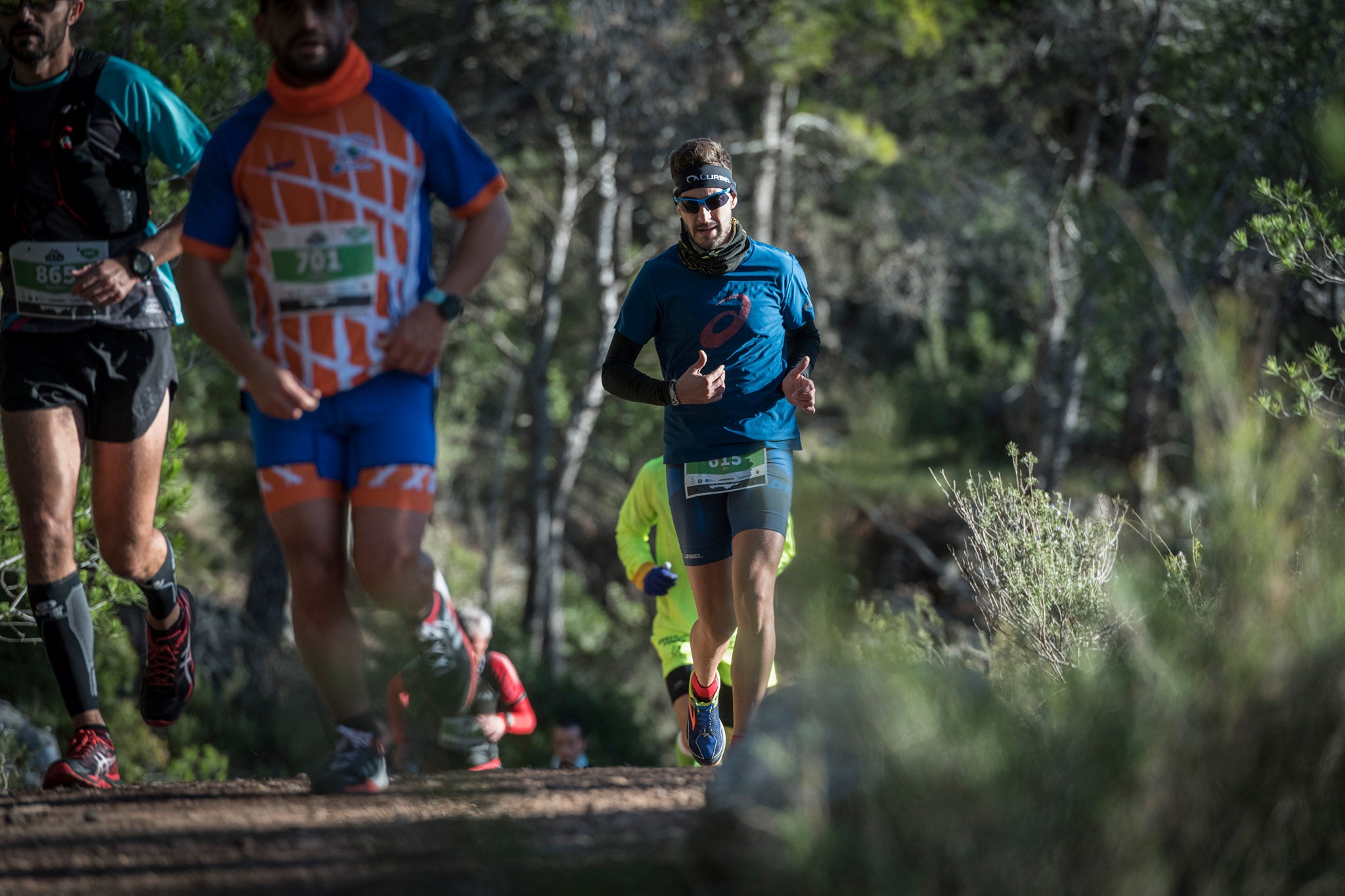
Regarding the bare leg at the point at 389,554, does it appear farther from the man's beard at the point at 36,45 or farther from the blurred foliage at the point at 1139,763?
the man's beard at the point at 36,45

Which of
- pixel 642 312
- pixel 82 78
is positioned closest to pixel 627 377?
pixel 642 312

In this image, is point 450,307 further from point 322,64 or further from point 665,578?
point 665,578

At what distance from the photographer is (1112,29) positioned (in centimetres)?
1482

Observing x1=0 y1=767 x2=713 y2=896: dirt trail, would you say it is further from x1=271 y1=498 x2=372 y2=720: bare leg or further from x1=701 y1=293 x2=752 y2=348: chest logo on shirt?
x1=701 y1=293 x2=752 y2=348: chest logo on shirt

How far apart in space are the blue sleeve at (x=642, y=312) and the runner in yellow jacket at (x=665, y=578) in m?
1.17

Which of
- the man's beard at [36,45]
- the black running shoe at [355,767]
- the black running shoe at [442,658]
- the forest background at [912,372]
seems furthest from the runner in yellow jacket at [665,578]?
the man's beard at [36,45]

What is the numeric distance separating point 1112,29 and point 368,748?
47.4 ft

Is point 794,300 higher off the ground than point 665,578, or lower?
higher

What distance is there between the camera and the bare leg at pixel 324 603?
10.4 feet

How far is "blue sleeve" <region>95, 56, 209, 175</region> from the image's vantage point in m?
3.73

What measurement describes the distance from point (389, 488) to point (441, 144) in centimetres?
93

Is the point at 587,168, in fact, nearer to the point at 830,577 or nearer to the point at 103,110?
the point at 103,110

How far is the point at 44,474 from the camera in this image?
365 cm

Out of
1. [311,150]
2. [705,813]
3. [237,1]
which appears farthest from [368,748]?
[237,1]
